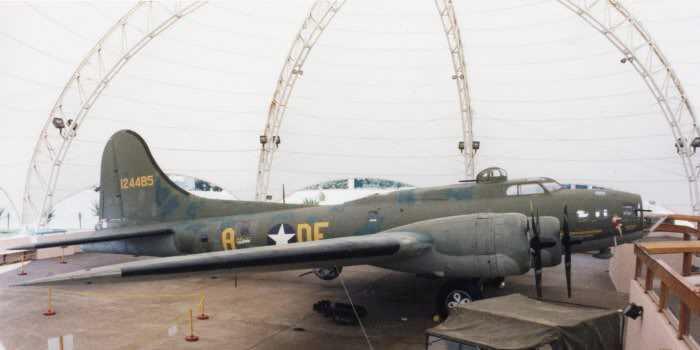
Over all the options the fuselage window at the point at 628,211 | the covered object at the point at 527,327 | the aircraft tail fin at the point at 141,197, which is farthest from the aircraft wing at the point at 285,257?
the fuselage window at the point at 628,211

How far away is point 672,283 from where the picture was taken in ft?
13.9

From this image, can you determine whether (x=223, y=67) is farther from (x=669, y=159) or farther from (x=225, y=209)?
(x=669, y=159)

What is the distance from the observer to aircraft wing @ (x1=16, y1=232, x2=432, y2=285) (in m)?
6.35

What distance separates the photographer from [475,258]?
28.3 feet

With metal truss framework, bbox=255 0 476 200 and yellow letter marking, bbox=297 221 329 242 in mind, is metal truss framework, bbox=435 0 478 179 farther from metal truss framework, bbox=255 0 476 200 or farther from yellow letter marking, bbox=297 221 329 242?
yellow letter marking, bbox=297 221 329 242

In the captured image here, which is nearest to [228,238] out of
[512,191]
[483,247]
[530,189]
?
[483,247]

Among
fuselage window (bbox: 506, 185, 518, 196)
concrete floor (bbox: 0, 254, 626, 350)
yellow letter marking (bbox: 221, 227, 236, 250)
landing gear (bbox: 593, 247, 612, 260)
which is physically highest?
fuselage window (bbox: 506, 185, 518, 196)

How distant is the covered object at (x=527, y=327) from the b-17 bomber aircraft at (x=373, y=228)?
2485 mm

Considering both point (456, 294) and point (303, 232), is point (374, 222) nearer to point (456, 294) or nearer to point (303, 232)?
point (303, 232)

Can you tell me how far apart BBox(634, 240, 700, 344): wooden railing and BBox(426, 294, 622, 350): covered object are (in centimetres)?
70

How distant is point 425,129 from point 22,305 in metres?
21.2

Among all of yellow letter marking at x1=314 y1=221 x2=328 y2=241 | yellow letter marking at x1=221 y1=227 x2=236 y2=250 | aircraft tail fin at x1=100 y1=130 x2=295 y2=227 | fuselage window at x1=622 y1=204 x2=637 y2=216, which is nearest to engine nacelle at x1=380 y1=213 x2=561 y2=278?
fuselage window at x1=622 y1=204 x2=637 y2=216

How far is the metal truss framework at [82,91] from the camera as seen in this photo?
19422 millimetres

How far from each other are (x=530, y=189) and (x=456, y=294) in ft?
12.5
